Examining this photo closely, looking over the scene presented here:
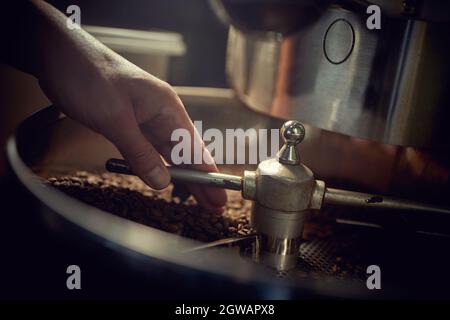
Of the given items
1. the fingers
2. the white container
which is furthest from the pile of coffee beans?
the white container

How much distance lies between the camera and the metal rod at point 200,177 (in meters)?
0.49

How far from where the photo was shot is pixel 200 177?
0.49 meters

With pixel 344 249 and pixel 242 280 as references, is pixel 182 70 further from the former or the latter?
pixel 242 280

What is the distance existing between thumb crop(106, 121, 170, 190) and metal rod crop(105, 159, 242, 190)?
0.05ft

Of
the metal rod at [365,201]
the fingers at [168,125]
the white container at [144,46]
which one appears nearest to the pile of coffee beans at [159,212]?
the fingers at [168,125]

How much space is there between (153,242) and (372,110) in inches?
14.3

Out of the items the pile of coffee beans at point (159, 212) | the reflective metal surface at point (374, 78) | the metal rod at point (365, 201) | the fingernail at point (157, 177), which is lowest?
the pile of coffee beans at point (159, 212)

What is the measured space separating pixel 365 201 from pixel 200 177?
0.61 ft

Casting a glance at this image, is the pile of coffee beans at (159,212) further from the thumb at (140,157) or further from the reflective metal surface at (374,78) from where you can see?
the reflective metal surface at (374,78)

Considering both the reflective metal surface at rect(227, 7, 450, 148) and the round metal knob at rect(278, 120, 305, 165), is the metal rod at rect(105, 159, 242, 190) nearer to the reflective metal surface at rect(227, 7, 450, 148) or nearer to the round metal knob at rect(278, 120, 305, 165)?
the round metal knob at rect(278, 120, 305, 165)

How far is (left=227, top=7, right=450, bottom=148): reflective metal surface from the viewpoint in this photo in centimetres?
57

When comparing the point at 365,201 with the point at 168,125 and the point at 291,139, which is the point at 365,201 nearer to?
the point at 291,139
